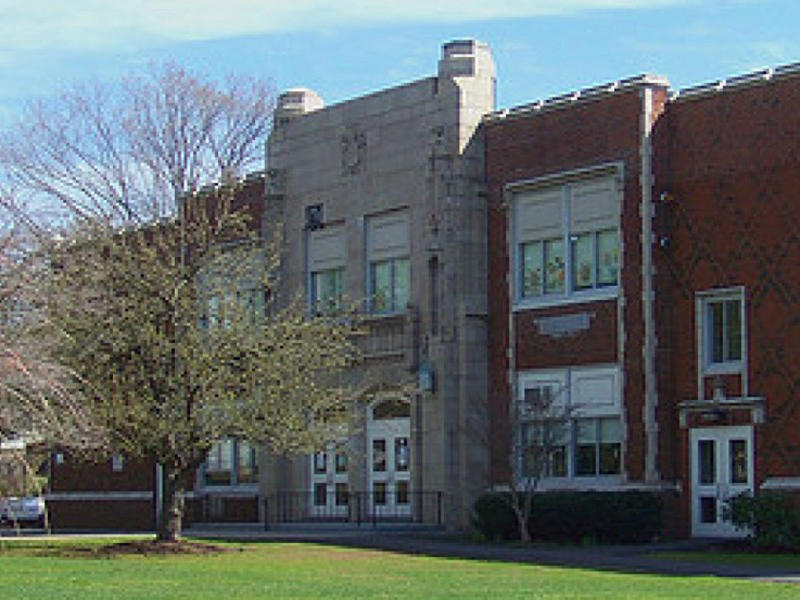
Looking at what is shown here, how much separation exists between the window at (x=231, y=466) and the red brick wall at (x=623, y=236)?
30.8 feet

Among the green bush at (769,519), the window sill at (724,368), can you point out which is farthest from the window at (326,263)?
the green bush at (769,519)

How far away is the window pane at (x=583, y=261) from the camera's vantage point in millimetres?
39188

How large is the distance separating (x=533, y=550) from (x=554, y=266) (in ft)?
25.6

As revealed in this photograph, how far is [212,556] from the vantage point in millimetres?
33156

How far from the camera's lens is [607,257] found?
3888cm

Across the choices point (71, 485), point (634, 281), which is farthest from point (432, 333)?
point (71, 485)

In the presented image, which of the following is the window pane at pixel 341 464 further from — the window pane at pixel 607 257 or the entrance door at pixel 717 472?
the entrance door at pixel 717 472

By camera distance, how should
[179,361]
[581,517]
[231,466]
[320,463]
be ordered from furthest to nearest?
1. [231,466]
2. [320,463]
3. [581,517]
4. [179,361]

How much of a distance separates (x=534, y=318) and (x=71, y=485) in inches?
805

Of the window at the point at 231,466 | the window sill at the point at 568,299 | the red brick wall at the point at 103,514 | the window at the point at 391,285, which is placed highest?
the window at the point at 391,285

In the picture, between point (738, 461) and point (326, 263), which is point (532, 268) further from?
point (738, 461)

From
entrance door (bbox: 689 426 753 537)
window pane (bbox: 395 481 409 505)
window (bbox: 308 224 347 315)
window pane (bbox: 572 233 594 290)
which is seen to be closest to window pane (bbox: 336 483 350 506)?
window pane (bbox: 395 481 409 505)

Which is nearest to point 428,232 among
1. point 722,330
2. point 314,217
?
point 314,217

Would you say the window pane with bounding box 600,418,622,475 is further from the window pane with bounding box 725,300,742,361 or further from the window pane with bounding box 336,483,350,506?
the window pane with bounding box 336,483,350,506
